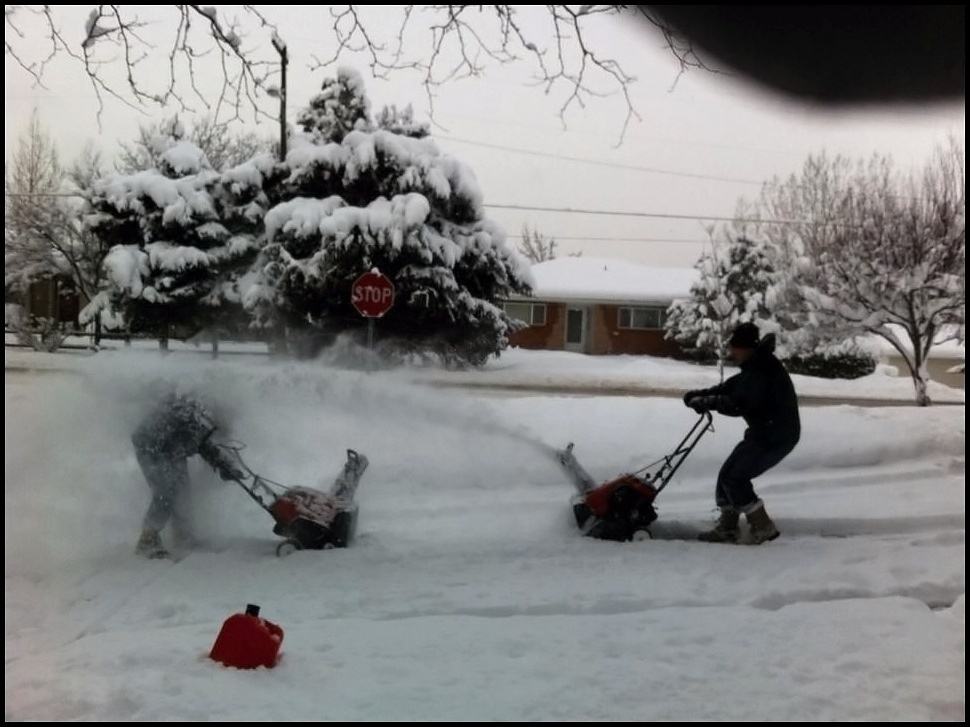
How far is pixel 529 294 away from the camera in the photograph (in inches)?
220

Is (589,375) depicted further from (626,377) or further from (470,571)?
(470,571)

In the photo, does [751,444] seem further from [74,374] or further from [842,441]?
[74,374]

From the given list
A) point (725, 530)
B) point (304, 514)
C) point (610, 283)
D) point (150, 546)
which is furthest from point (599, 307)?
point (150, 546)

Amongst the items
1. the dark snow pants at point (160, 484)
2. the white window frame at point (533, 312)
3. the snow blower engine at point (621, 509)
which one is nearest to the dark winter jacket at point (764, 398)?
the snow blower engine at point (621, 509)

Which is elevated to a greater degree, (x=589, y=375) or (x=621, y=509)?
(x=589, y=375)

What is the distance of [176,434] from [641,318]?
3612 millimetres

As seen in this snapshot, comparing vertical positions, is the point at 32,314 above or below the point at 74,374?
above

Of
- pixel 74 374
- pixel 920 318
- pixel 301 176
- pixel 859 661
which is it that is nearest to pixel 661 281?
pixel 920 318

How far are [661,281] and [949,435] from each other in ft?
7.93

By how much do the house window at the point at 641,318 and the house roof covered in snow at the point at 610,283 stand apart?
14cm

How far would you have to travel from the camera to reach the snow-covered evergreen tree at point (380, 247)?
216 inches

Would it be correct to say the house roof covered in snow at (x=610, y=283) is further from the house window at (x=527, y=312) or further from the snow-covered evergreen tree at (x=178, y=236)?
the snow-covered evergreen tree at (x=178, y=236)

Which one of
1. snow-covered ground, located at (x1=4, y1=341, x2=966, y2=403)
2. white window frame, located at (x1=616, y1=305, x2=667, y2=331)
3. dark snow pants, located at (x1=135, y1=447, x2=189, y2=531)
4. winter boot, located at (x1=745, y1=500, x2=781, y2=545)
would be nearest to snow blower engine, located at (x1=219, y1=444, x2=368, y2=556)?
dark snow pants, located at (x1=135, y1=447, x2=189, y2=531)

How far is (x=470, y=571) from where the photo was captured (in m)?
4.56
